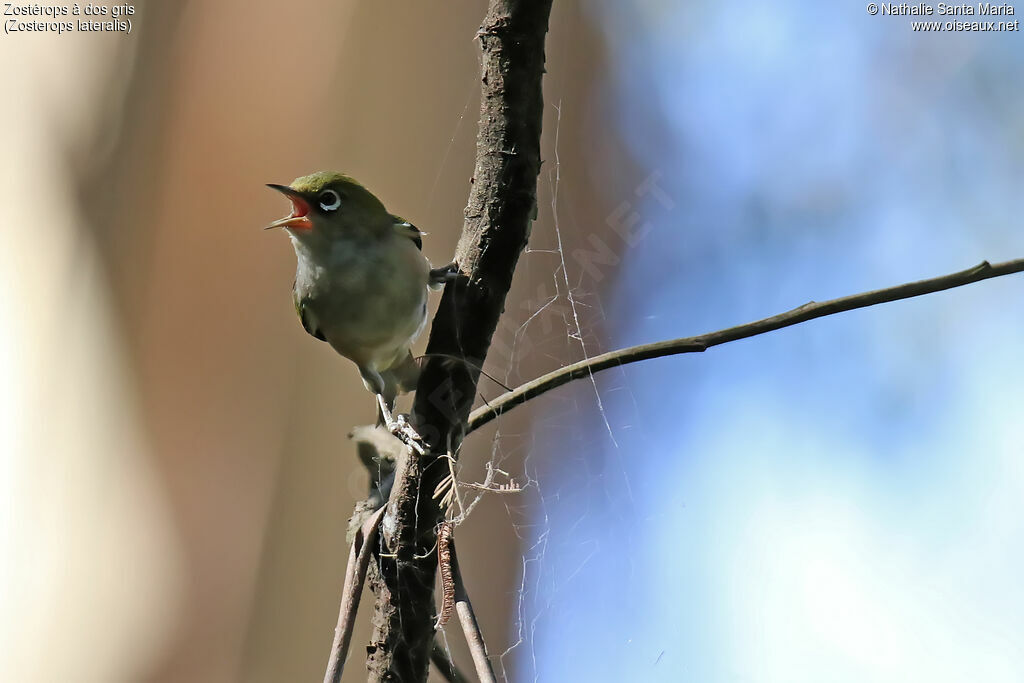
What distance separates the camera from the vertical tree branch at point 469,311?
0.49m

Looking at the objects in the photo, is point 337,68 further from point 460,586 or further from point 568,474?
point 460,586

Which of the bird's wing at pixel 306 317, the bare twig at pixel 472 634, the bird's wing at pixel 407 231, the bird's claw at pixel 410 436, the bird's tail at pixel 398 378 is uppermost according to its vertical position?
the bird's wing at pixel 407 231

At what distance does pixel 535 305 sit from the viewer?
735 millimetres

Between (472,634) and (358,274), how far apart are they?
14.9 inches

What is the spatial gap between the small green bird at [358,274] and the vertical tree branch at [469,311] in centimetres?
20

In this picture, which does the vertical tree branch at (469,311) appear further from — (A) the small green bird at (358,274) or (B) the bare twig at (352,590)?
(A) the small green bird at (358,274)

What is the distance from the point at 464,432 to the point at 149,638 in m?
1.47

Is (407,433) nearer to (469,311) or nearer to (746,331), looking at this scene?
(469,311)

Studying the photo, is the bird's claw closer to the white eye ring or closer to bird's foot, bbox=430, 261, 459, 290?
bird's foot, bbox=430, 261, 459, 290

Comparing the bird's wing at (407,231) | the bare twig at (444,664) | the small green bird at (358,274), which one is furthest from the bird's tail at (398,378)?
the bare twig at (444,664)

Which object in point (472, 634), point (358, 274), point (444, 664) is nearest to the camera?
point (472, 634)

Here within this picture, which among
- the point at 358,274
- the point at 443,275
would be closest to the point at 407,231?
the point at 358,274

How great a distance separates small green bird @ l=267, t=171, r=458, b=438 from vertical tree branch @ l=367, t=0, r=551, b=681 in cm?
20

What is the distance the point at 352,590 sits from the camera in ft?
1.63
